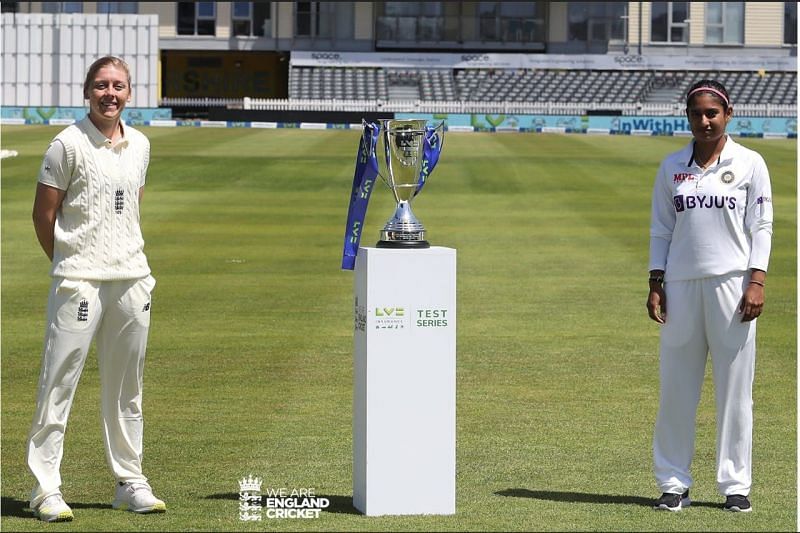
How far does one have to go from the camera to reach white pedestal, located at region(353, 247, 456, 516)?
7023 mm

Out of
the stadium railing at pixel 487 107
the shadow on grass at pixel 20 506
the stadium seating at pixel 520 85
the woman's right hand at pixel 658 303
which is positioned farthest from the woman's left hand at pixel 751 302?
the stadium seating at pixel 520 85

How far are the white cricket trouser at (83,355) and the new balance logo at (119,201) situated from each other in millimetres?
348

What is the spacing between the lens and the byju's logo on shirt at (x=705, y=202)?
7.18 m

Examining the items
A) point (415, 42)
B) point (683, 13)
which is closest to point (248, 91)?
point (415, 42)

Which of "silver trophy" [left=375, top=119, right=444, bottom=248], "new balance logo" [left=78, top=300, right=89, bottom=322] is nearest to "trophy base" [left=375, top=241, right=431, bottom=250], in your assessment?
"silver trophy" [left=375, top=119, right=444, bottom=248]

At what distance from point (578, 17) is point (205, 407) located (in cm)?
7057

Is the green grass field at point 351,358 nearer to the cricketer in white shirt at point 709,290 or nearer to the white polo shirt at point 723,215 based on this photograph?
the cricketer in white shirt at point 709,290

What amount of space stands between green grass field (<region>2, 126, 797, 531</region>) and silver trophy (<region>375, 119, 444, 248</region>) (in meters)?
1.37

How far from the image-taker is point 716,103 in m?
7.18

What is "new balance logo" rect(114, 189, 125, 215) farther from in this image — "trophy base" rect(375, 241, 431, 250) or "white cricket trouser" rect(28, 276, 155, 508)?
"trophy base" rect(375, 241, 431, 250)

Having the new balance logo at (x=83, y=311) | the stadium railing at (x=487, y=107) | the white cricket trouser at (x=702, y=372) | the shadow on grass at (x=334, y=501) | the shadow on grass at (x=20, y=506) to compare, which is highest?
the stadium railing at (x=487, y=107)

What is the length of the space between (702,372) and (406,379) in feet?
5.06

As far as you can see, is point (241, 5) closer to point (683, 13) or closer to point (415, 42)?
point (415, 42)

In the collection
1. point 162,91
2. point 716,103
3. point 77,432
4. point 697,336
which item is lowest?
point 77,432
